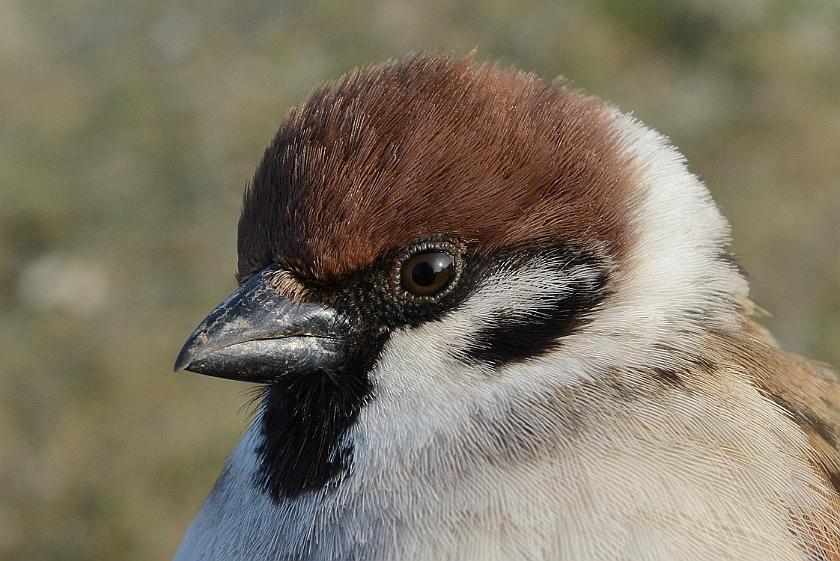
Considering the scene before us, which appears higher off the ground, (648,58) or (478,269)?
(648,58)

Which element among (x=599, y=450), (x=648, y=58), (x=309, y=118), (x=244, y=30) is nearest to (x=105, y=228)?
(x=244, y=30)

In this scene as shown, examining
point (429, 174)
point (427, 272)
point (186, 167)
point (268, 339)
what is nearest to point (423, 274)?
point (427, 272)

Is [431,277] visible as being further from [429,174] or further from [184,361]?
[184,361]

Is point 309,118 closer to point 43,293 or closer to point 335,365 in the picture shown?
point 335,365

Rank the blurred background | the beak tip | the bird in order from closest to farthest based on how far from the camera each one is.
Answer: the bird, the beak tip, the blurred background

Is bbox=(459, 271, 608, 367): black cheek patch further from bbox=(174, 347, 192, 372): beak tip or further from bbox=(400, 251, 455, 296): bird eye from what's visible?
bbox=(174, 347, 192, 372): beak tip

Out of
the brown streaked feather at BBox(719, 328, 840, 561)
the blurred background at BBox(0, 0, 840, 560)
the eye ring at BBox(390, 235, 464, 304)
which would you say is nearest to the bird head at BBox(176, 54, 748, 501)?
the eye ring at BBox(390, 235, 464, 304)
